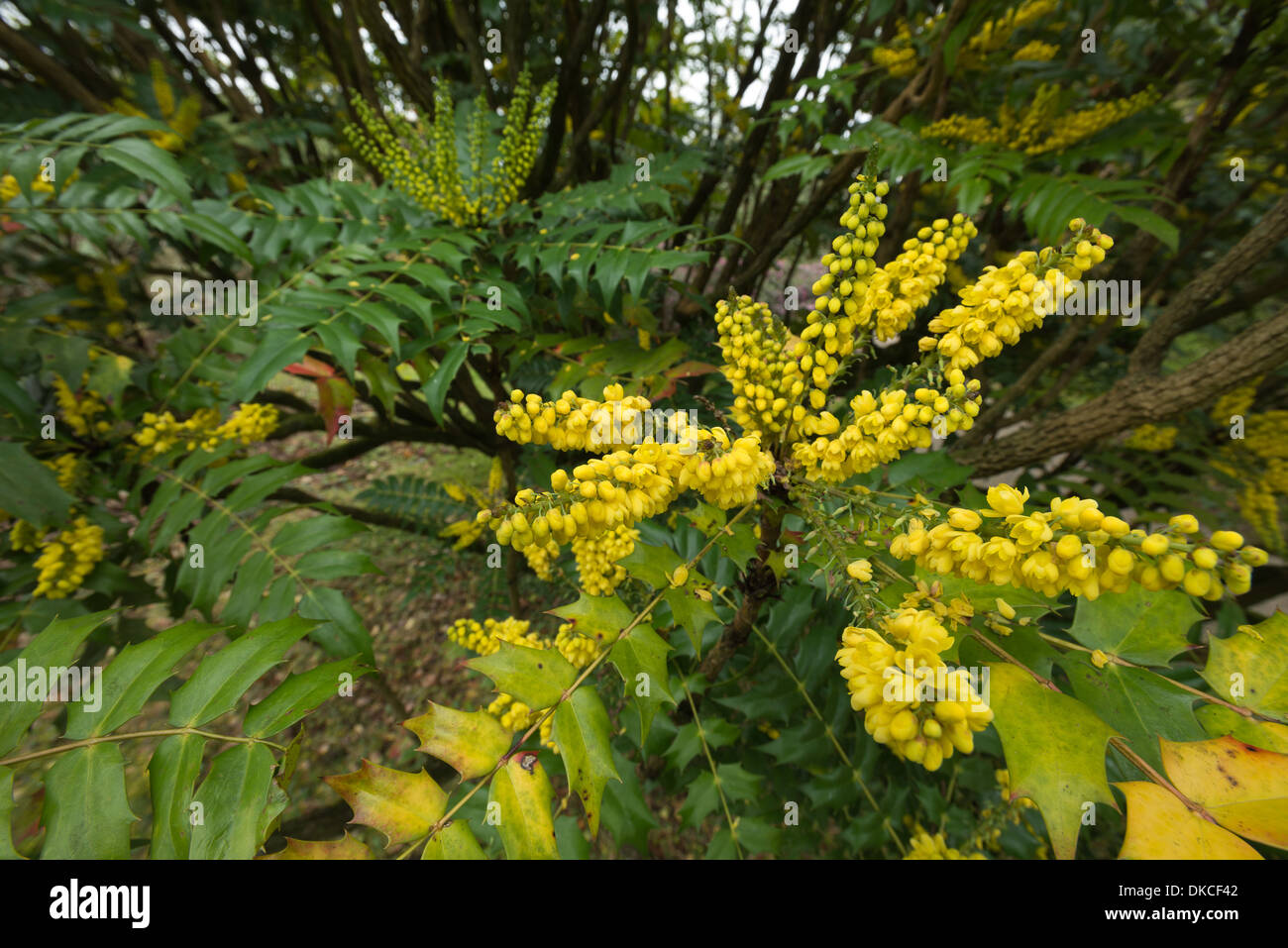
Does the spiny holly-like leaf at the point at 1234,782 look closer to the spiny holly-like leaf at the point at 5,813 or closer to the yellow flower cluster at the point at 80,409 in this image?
the spiny holly-like leaf at the point at 5,813

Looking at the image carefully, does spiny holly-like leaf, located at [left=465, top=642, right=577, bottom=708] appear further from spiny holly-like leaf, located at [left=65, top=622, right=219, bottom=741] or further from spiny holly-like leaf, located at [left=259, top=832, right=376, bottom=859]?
spiny holly-like leaf, located at [left=65, top=622, right=219, bottom=741]

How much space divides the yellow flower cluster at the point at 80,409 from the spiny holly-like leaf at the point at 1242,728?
9.85 feet

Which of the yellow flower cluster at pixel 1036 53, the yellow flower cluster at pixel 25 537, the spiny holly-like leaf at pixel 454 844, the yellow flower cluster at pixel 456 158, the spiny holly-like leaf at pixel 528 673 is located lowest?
the spiny holly-like leaf at pixel 454 844

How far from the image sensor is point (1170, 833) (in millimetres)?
615

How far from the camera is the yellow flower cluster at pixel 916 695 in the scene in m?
0.57

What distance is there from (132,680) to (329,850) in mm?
556

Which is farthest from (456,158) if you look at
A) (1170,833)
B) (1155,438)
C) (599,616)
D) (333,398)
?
(1155,438)

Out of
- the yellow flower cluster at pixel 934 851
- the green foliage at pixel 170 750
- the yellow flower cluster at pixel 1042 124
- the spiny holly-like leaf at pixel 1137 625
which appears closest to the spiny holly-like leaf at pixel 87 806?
the green foliage at pixel 170 750

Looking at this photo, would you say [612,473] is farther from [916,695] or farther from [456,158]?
[456,158]

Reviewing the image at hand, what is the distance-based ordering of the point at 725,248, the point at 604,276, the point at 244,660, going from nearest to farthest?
1. the point at 244,660
2. the point at 604,276
3. the point at 725,248

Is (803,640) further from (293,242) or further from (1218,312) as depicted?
(1218,312)
